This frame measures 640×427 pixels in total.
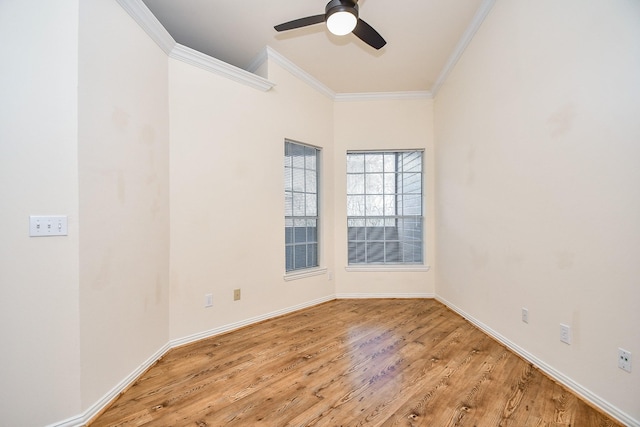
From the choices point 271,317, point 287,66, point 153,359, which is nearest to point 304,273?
point 271,317

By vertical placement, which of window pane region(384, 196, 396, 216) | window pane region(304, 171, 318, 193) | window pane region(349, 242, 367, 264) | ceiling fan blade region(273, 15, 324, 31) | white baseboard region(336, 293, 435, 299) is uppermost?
ceiling fan blade region(273, 15, 324, 31)

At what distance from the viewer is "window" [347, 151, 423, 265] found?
3822mm

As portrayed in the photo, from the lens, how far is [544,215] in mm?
1839

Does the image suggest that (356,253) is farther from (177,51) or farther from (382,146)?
(177,51)

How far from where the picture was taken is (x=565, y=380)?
66.7 inches

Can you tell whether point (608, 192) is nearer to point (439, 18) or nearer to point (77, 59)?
point (439, 18)

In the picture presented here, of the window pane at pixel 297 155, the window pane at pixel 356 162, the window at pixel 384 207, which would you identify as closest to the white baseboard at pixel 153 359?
the window at pixel 384 207

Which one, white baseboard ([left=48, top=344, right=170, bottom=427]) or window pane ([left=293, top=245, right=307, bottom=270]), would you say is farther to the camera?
window pane ([left=293, top=245, right=307, bottom=270])

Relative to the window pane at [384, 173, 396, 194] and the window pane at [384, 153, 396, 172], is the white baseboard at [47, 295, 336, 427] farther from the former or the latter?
the window pane at [384, 153, 396, 172]

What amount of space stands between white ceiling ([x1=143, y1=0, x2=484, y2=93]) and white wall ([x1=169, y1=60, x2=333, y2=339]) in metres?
0.37

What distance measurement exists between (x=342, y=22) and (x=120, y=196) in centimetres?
191

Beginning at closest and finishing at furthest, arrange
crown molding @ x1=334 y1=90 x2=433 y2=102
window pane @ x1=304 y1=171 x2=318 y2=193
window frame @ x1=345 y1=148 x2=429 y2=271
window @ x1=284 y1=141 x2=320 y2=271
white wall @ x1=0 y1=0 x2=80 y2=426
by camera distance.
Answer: white wall @ x1=0 y1=0 x2=80 y2=426, window @ x1=284 y1=141 x2=320 y2=271, window pane @ x1=304 y1=171 x2=318 y2=193, crown molding @ x1=334 y1=90 x2=433 y2=102, window frame @ x1=345 y1=148 x2=429 y2=271

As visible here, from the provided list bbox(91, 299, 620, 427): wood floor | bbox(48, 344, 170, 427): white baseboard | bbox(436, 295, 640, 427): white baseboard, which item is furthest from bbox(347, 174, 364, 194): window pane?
bbox(48, 344, 170, 427): white baseboard

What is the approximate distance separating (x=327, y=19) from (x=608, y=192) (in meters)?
1.99
